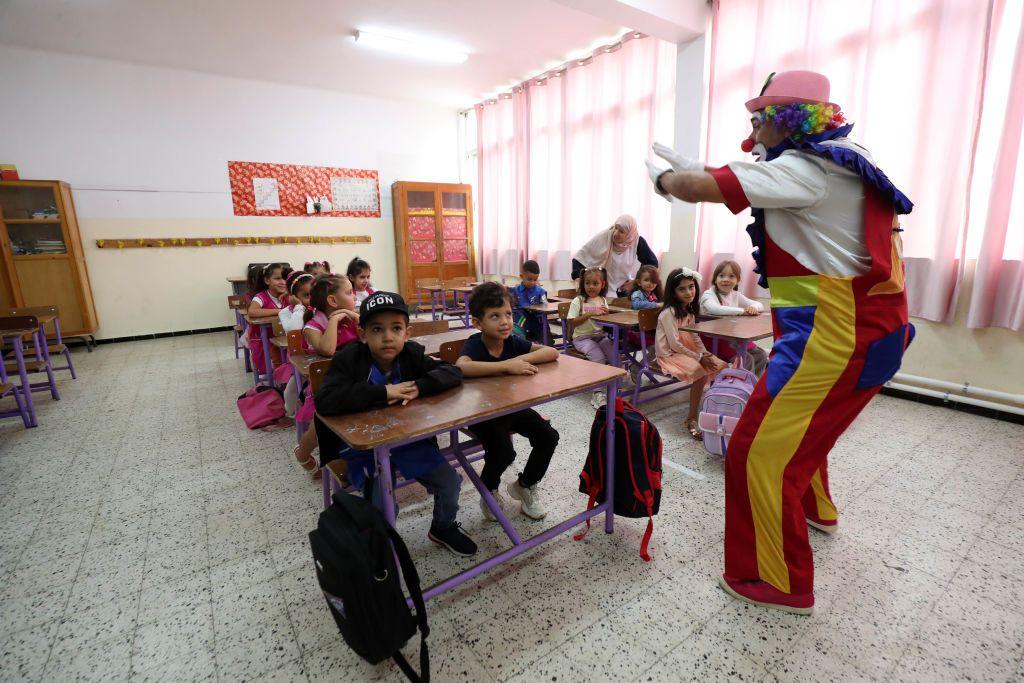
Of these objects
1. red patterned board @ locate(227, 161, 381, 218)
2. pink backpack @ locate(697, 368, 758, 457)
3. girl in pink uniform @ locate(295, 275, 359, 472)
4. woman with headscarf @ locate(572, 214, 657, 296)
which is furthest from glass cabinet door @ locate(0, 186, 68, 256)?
pink backpack @ locate(697, 368, 758, 457)

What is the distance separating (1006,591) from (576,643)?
141cm

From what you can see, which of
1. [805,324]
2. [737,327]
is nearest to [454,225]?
[737,327]

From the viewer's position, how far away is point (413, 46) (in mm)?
5309

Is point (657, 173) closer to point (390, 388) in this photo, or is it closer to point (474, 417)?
point (474, 417)

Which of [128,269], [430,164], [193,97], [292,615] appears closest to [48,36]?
[193,97]

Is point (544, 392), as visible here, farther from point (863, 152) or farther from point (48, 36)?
point (48, 36)

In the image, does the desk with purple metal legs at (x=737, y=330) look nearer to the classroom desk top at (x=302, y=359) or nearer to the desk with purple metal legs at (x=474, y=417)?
the desk with purple metal legs at (x=474, y=417)

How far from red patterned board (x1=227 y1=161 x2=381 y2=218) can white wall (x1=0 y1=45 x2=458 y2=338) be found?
98 mm

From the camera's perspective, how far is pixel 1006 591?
153cm

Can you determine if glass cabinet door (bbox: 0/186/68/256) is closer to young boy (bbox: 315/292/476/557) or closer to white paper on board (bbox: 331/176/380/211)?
white paper on board (bbox: 331/176/380/211)

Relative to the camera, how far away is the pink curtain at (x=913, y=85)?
2861mm

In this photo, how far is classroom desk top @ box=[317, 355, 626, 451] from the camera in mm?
1217

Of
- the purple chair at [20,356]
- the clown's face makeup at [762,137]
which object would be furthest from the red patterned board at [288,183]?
the clown's face makeup at [762,137]

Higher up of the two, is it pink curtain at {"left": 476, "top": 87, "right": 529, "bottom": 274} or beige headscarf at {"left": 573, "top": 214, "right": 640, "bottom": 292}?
pink curtain at {"left": 476, "top": 87, "right": 529, "bottom": 274}
